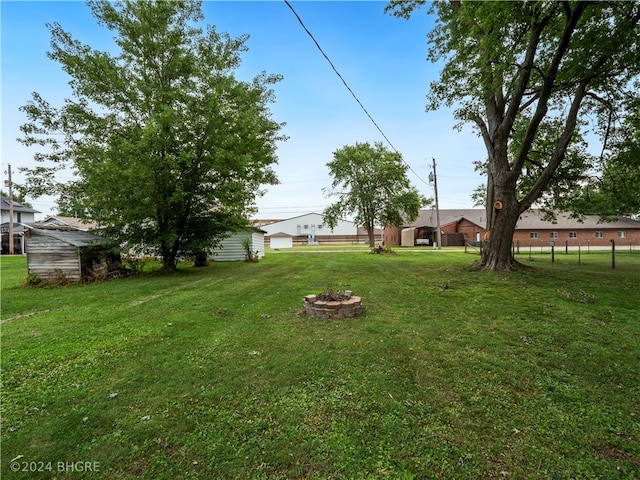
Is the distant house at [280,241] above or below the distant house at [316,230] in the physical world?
below

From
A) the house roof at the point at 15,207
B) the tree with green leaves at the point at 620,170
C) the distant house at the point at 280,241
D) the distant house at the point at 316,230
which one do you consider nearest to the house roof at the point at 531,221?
the tree with green leaves at the point at 620,170

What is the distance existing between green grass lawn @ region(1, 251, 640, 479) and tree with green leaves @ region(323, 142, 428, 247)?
2862 cm

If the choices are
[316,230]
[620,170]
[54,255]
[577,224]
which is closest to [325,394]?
[54,255]

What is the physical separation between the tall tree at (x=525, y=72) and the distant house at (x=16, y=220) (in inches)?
1342

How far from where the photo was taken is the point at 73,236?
1038cm

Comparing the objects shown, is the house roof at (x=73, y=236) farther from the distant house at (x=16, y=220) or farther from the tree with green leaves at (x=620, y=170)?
the distant house at (x=16, y=220)

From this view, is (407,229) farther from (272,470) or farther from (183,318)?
(272,470)

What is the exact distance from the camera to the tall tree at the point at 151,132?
10.4 metres

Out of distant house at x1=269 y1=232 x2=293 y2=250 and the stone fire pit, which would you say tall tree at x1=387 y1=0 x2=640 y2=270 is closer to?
the stone fire pit

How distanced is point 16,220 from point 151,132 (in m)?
37.4

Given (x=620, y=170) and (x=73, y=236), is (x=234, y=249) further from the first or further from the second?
(x=620, y=170)

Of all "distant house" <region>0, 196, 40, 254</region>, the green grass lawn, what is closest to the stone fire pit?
the green grass lawn

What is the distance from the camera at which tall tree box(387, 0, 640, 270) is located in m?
7.60

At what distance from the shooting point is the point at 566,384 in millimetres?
3043
